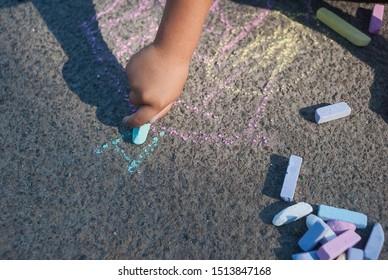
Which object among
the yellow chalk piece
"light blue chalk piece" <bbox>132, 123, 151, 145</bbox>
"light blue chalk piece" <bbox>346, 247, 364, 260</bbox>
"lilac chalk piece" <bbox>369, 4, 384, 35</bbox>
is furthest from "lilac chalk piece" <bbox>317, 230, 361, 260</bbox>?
"lilac chalk piece" <bbox>369, 4, 384, 35</bbox>

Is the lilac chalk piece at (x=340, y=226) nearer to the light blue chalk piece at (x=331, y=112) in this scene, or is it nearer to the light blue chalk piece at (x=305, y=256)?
the light blue chalk piece at (x=305, y=256)

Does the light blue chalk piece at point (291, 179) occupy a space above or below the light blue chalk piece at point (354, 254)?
above

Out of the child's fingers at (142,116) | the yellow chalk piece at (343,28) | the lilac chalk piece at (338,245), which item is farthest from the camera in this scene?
the yellow chalk piece at (343,28)

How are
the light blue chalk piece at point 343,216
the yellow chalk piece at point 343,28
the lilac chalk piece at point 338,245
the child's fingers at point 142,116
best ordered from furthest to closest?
the yellow chalk piece at point 343,28 < the child's fingers at point 142,116 < the light blue chalk piece at point 343,216 < the lilac chalk piece at point 338,245

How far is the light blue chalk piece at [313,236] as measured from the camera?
1700mm

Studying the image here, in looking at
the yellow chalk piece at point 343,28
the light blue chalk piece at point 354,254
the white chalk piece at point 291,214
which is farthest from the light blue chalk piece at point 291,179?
the yellow chalk piece at point 343,28

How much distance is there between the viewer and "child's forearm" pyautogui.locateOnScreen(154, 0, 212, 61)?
1719mm

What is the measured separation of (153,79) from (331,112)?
0.71 metres

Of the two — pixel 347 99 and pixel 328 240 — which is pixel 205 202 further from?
pixel 347 99

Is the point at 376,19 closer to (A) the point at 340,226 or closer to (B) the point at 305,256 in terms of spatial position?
(A) the point at 340,226

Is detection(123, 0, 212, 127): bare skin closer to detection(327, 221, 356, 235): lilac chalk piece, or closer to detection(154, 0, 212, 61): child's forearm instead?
detection(154, 0, 212, 61): child's forearm

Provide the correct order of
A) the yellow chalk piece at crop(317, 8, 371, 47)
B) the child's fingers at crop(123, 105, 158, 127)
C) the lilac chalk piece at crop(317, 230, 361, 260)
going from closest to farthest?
the lilac chalk piece at crop(317, 230, 361, 260) → the child's fingers at crop(123, 105, 158, 127) → the yellow chalk piece at crop(317, 8, 371, 47)

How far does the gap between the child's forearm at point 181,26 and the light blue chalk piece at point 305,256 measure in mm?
780

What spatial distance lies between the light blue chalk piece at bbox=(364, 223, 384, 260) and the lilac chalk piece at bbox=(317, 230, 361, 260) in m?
0.04
